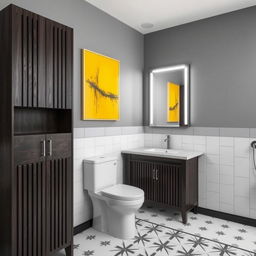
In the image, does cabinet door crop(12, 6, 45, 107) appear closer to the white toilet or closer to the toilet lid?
the white toilet

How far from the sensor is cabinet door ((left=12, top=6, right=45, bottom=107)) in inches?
66.7

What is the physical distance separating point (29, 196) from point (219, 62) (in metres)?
2.70

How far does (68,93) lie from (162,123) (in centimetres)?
181

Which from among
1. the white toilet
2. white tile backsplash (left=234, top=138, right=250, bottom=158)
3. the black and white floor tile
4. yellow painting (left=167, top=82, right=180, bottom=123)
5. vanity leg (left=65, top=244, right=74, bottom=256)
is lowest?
the black and white floor tile

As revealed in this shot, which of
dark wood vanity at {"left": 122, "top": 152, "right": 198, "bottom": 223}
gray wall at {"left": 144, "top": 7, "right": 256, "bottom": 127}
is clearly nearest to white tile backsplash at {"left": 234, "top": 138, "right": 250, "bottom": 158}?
gray wall at {"left": 144, "top": 7, "right": 256, "bottom": 127}

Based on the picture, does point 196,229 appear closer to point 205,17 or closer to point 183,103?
point 183,103

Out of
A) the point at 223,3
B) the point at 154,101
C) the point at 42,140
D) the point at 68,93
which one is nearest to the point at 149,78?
the point at 154,101

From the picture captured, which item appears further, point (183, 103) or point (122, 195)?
point (183, 103)

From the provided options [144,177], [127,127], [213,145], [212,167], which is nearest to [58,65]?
[127,127]

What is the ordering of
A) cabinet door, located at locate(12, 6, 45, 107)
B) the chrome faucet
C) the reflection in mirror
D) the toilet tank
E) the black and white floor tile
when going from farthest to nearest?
the chrome faucet, the reflection in mirror, the toilet tank, the black and white floor tile, cabinet door, located at locate(12, 6, 45, 107)

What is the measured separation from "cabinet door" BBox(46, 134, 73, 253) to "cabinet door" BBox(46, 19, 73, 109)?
1.04 feet

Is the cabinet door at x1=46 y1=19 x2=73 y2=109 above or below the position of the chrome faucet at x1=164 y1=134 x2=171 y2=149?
above

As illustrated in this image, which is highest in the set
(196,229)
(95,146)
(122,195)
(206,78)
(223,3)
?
(223,3)

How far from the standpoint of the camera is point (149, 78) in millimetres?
3627
